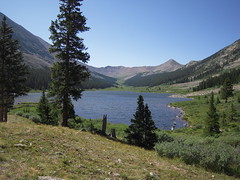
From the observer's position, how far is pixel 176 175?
8.18 m

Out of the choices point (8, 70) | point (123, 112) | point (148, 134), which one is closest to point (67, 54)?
point (8, 70)

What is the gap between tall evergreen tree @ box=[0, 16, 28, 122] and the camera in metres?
21.4

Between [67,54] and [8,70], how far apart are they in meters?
10.1

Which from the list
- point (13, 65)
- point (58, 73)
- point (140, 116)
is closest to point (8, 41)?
point (13, 65)

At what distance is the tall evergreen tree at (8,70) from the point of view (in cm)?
2138

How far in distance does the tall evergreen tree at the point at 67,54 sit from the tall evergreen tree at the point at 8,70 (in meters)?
7.77

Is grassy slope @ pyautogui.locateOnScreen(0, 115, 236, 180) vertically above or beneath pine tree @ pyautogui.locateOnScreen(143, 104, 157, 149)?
above

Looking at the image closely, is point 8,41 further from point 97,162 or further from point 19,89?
point 97,162

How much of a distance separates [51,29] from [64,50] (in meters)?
2.66

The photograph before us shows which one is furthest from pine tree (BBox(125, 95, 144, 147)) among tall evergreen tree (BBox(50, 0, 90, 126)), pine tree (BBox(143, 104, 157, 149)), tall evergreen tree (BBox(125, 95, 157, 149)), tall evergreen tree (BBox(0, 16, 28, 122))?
tall evergreen tree (BBox(0, 16, 28, 122))

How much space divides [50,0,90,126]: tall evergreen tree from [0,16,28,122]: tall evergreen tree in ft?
25.5

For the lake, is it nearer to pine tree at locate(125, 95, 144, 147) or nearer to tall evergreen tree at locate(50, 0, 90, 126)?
pine tree at locate(125, 95, 144, 147)

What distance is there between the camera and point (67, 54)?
1869 centimetres

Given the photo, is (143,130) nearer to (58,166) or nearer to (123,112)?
(58,166)
